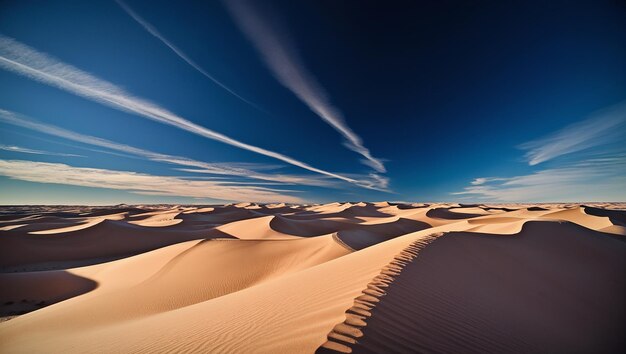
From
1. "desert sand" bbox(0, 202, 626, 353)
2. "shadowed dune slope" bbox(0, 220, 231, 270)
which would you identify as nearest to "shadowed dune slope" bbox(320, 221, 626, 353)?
"desert sand" bbox(0, 202, 626, 353)

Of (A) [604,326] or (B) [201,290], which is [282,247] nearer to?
(B) [201,290]

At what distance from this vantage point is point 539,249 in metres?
7.95

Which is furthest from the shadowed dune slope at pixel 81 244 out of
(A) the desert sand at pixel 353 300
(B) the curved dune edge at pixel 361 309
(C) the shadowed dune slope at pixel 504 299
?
(C) the shadowed dune slope at pixel 504 299

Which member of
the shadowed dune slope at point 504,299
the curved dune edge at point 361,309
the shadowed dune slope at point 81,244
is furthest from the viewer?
the shadowed dune slope at point 81,244

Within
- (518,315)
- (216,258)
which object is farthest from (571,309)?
(216,258)

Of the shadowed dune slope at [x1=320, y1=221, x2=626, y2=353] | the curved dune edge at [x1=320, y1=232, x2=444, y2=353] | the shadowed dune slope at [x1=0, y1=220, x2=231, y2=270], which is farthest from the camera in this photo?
the shadowed dune slope at [x1=0, y1=220, x2=231, y2=270]

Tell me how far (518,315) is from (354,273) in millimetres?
2856

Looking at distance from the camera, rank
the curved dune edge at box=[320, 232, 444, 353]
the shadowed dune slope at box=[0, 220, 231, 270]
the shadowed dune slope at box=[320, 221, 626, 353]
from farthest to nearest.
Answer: the shadowed dune slope at box=[0, 220, 231, 270]
the shadowed dune slope at box=[320, 221, 626, 353]
the curved dune edge at box=[320, 232, 444, 353]

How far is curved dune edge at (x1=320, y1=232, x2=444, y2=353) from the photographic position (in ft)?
7.64

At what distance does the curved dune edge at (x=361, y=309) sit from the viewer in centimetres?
233

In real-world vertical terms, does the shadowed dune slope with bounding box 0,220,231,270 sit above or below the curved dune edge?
below

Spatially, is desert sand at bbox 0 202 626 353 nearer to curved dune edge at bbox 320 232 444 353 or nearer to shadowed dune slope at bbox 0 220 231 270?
curved dune edge at bbox 320 232 444 353

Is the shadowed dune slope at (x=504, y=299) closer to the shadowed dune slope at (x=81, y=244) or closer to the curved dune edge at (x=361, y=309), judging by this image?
the curved dune edge at (x=361, y=309)

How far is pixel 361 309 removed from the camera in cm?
288
